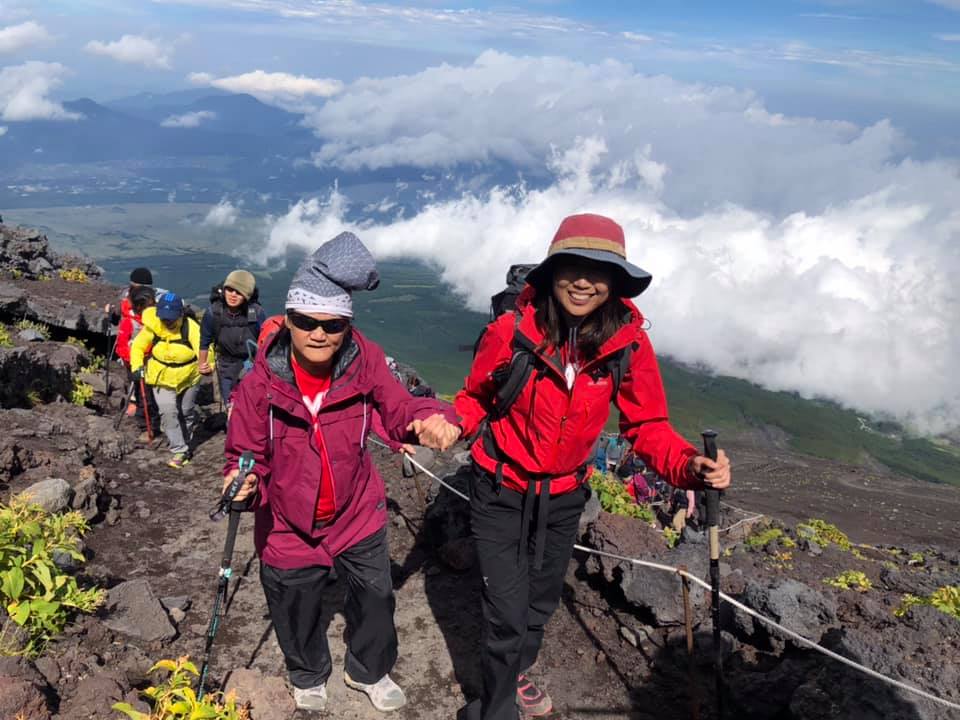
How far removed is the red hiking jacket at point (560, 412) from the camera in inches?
140

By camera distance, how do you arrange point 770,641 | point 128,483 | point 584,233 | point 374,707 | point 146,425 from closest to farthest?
point 584,233 < point 374,707 < point 770,641 < point 128,483 < point 146,425

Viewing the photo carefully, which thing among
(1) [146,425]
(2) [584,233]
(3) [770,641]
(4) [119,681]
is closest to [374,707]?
(4) [119,681]

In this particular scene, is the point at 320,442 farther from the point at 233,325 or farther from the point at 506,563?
the point at 233,325

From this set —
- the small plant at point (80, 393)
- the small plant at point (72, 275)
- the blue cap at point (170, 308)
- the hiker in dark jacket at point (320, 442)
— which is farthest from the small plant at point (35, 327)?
the hiker in dark jacket at point (320, 442)

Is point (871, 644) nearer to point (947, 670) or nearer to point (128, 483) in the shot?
point (947, 670)

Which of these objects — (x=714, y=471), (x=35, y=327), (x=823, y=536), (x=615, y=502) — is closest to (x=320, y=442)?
(x=714, y=471)

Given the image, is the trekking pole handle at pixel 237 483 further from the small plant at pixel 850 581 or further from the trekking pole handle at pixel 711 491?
the small plant at pixel 850 581

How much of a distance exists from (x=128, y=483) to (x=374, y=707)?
541 centimetres

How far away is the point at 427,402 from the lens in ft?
12.5

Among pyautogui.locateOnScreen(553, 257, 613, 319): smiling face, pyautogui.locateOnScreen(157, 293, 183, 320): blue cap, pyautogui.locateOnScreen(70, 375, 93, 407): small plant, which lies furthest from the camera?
pyautogui.locateOnScreen(70, 375, 93, 407): small plant

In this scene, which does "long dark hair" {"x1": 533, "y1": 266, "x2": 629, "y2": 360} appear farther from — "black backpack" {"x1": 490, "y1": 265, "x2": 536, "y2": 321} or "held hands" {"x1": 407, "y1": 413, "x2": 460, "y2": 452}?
"black backpack" {"x1": 490, "y1": 265, "x2": 536, "y2": 321}

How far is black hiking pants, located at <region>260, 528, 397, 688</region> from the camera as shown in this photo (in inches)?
156

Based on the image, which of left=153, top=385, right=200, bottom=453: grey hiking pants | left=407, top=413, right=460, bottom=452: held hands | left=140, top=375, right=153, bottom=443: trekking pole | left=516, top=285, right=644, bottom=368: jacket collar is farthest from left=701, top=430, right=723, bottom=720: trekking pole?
left=140, top=375, right=153, bottom=443: trekking pole

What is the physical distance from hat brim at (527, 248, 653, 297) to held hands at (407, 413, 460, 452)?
887 millimetres
